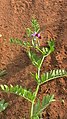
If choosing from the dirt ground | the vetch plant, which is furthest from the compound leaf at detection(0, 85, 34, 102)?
the dirt ground

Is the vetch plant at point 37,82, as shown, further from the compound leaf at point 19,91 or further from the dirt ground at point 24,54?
the dirt ground at point 24,54

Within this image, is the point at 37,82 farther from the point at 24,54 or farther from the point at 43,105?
the point at 24,54

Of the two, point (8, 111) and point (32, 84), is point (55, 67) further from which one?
point (8, 111)

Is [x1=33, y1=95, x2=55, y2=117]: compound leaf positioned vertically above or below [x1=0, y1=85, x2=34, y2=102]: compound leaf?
below

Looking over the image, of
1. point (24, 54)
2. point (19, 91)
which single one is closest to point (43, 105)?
point (19, 91)

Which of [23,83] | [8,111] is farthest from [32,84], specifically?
[8,111]

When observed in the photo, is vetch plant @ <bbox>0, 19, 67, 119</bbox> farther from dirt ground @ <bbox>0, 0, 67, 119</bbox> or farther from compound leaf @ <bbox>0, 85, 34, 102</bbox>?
dirt ground @ <bbox>0, 0, 67, 119</bbox>

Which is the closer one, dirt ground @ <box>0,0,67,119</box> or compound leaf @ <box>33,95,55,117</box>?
compound leaf @ <box>33,95,55,117</box>

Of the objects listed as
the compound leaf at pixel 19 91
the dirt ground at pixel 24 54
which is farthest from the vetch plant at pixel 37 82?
the dirt ground at pixel 24 54
